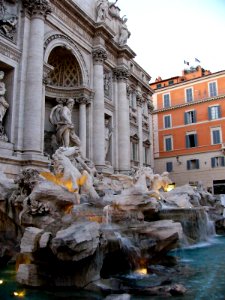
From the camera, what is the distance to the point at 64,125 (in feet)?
46.5

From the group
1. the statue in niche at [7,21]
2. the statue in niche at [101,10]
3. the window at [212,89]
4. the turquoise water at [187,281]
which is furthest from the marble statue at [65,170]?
the window at [212,89]

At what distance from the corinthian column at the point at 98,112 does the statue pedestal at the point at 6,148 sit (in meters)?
5.37

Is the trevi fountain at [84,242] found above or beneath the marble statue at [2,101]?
beneath

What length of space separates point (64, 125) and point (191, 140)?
16.8 m

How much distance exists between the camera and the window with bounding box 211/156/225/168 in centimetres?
2597

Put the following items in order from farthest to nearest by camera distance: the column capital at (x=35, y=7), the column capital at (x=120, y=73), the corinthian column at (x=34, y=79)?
the column capital at (x=120, y=73), the column capital at (x=35, y=7), the corinthian column at (x=34, y=79)

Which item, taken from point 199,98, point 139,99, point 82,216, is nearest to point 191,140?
point 199,98

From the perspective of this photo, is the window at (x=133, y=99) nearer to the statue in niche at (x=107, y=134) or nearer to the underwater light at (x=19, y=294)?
the statue in niche at (x=107, y=134)

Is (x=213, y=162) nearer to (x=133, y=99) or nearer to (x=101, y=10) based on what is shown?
(x=133, y=99)

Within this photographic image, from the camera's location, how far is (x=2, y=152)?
10.9 m

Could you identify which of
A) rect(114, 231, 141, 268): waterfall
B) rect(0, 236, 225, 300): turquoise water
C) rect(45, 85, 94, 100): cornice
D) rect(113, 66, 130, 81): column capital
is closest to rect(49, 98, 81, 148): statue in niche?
rect(45, 85, 94, 100): cornice

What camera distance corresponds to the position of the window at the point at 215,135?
26469 millimetres

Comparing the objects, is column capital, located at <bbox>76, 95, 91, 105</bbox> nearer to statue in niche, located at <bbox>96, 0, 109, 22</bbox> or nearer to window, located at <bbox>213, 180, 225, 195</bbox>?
statue in niche, located at <bbox>96, 0, 109, 22</bbox>

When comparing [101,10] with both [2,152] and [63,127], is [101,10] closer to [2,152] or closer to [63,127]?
[63,127]
